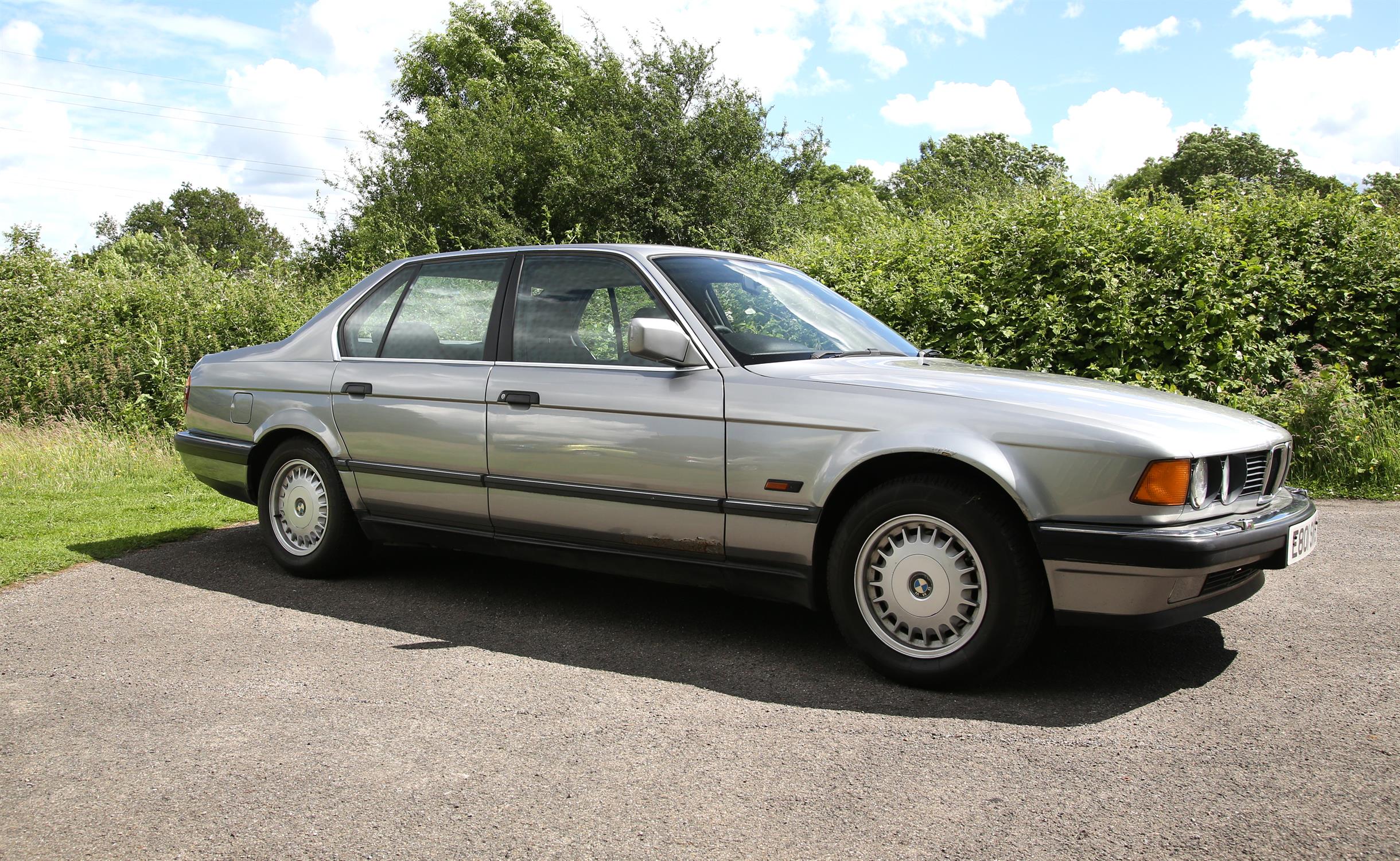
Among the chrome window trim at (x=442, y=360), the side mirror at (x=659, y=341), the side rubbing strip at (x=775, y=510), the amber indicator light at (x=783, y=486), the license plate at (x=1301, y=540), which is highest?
the side mirror at (x=659, y=341)

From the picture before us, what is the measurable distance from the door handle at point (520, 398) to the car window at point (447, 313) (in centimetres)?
32

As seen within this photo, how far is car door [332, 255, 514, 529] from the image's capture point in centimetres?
499

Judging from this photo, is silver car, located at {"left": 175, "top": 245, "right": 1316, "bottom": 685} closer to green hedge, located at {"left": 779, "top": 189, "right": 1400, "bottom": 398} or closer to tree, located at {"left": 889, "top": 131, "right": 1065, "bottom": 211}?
green hedge, located at {"left": 779, "top": 189, "right": 1400, "bottom": 398}

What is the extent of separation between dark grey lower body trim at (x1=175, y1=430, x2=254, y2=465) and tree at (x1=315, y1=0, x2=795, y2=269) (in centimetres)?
1963

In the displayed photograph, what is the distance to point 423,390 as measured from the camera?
202 inches

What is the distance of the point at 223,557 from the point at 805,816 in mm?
4739

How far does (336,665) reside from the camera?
13.9ft

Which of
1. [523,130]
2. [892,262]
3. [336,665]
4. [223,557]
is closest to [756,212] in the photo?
[523,130]

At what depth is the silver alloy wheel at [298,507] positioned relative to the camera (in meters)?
5.69

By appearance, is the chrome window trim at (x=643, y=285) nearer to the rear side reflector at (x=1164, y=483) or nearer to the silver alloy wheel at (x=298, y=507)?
the silver alloy wheel at (x=298, y=507)

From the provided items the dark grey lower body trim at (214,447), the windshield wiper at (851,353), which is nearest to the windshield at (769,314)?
the windshield wiper at (851,353)

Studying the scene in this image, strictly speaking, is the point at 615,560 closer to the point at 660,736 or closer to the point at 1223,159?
the point at 660,736

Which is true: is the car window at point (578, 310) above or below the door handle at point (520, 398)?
above

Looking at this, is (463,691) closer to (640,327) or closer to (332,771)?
(332,771)
